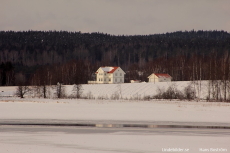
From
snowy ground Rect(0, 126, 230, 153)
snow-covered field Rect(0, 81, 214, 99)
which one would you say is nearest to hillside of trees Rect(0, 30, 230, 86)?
snow-covered field Rect(0, 81, 214, 99)

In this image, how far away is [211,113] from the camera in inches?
1420

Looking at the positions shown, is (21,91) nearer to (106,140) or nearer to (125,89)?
(125,89)

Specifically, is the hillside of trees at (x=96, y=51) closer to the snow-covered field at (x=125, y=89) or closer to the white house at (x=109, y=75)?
the white house at (x=109, y=75)

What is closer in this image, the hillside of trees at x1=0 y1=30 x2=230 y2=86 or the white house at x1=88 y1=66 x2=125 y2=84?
the white house at x1=88 y1=66 x2=125 y2=84

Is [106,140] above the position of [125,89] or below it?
below

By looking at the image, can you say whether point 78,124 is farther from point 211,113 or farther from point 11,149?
point 211,113

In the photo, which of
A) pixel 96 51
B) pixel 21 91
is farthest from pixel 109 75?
pixel 96 51

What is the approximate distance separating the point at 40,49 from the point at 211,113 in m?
145

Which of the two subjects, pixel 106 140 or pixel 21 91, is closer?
pixel 106 140

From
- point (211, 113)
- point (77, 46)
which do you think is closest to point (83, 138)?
point (211, 113)

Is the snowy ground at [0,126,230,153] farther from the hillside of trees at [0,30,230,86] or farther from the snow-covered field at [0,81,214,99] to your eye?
the hillside of trees at [0,30,230,86]

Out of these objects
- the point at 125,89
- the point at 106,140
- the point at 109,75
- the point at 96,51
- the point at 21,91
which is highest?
the point at 96,51

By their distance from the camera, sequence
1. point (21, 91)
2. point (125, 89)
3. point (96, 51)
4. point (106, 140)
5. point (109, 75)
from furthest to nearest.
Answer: point (96, 51) → point (109, 75) → point (125, 89) → point (21, 91) → point (106, 140)

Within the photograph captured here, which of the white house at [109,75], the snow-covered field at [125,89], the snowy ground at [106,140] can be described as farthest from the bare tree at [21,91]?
the snowy ground at [106,140]
